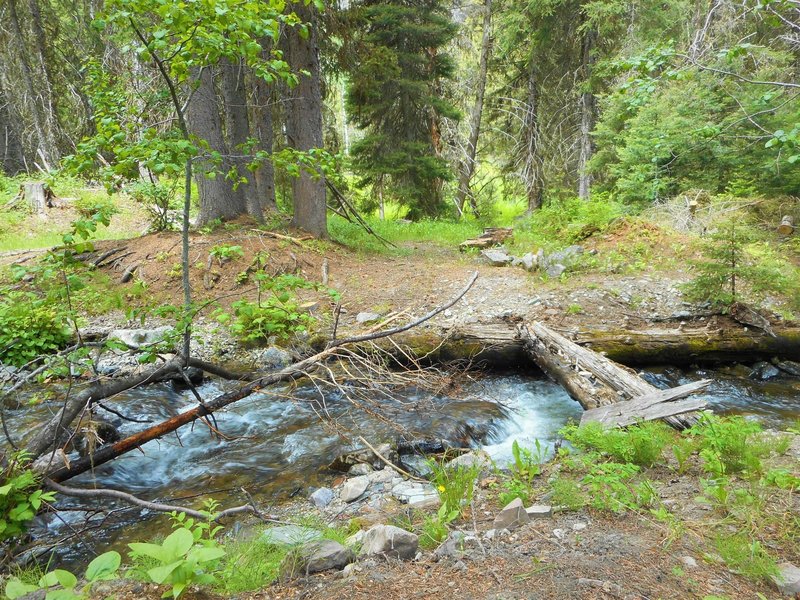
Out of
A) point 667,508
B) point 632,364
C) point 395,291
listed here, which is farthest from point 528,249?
point 667,508

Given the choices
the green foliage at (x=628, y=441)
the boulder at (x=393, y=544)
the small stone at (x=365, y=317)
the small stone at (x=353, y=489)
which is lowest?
the small stone at (x=353, y=489)

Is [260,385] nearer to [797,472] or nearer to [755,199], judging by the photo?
[797,472]

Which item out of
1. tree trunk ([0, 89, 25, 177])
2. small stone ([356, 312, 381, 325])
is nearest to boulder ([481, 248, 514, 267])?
small stone ([356, 312, 381, 325])

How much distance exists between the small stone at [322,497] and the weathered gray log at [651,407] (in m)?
2.55

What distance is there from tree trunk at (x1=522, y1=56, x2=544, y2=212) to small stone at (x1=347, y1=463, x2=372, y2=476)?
1438cm

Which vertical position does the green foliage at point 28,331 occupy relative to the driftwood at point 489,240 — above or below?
below

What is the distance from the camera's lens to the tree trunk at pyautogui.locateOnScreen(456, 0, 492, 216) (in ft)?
53.1

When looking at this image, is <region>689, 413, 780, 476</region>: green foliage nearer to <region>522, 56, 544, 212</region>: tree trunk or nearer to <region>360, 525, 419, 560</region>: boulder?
<region>360, 525, 419, 560</region>: boulder

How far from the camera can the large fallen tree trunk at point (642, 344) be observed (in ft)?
21.7

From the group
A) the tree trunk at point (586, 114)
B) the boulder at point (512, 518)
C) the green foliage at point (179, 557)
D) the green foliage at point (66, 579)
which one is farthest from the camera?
the tree trunk at point (586, 114)

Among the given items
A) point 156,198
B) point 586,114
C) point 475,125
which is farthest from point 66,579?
point 475,125

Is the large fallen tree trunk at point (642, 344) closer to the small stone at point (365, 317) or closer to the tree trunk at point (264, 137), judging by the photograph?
the small stone at point (365, 317)

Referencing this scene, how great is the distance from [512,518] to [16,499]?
302cm

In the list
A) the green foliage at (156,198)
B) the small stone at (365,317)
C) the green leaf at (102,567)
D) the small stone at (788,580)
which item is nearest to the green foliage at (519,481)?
the small stone at (788,580)
